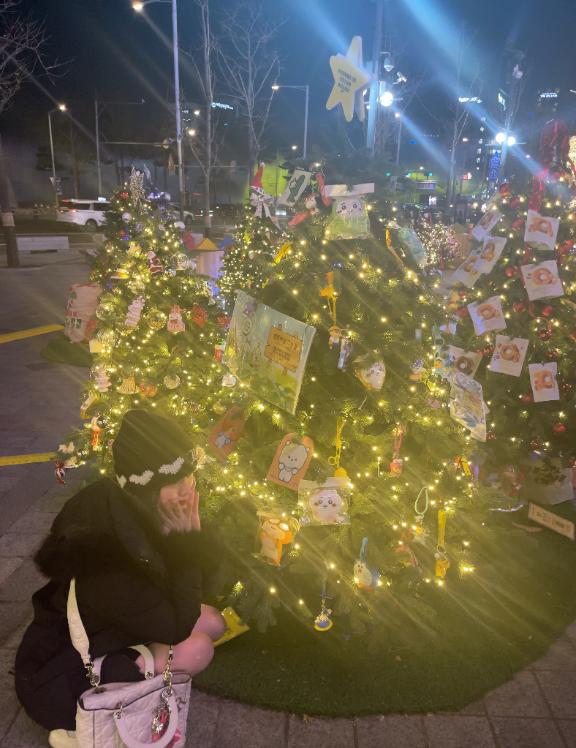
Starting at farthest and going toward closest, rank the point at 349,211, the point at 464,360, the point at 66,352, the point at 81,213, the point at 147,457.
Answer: the point at 81,213
the point at 66,352
the point at 464,360
the point at 349,211
the point at 147,457

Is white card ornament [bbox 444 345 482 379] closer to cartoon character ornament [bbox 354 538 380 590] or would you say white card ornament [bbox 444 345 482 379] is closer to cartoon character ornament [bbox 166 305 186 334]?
cartoon character ornament [bbox 354 538 380 590]

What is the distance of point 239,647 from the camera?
131 inches

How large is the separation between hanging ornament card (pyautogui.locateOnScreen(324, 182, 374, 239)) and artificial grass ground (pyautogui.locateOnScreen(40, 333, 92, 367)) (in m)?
6.74

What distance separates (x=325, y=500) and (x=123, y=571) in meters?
1.24

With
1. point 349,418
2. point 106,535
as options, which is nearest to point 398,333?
point 349,418

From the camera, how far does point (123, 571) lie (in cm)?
222

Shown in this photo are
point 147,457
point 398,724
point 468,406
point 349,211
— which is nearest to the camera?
point 147,457

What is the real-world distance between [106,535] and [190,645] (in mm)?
817

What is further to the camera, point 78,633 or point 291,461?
point 291,461

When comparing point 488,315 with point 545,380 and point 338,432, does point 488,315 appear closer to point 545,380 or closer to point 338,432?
point 545,380

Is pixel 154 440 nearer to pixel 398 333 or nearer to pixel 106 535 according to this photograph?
pixel 106 535

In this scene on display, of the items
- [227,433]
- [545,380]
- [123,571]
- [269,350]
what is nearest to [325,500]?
[227,433]

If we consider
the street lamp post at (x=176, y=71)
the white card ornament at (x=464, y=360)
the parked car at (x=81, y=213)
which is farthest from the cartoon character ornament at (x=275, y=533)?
the parked car at (x=81, y=213)

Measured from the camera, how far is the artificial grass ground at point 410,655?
2.97m
